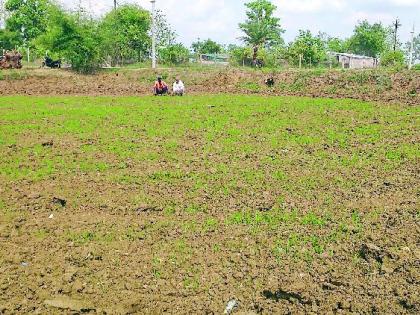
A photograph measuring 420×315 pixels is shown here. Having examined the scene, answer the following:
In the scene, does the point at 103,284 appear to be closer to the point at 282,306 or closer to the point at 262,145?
the point at 282,306

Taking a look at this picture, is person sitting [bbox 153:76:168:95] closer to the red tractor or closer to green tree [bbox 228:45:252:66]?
the red tractor

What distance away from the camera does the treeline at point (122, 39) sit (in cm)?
3158

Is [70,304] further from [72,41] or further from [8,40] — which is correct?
[8,40]

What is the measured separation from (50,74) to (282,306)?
26.8m

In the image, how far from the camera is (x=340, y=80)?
24.1 metres

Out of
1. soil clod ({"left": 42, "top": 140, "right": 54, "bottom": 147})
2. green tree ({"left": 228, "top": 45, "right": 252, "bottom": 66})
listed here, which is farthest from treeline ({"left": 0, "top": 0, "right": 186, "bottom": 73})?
soil clod ({"left": 42, "top": 140, "right": 54, "bottom": 147})

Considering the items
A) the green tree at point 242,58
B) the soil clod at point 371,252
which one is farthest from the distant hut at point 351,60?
the soil clod at point 371,252

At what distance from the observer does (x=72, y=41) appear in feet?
103

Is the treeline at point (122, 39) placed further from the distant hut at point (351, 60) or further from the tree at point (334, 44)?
the distant hut at point (351, 60)

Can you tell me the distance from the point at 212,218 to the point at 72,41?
2613cm

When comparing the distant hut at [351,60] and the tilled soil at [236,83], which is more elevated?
the distant hut at [351,60]

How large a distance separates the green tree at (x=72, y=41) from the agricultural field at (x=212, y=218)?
17.2m

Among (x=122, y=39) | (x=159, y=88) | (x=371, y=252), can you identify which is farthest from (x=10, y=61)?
(x=371, y=252)

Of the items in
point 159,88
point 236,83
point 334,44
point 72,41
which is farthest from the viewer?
point 334,44
